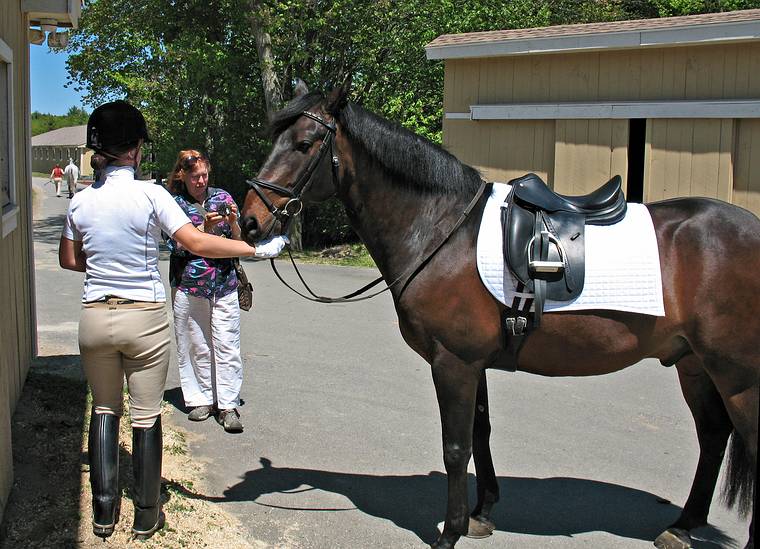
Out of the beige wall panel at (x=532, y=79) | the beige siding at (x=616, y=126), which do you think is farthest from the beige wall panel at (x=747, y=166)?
the beige wall panel at (x=532, y=79)

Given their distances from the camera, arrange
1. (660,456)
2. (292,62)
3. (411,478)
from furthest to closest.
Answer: (292,62) → (660,456) → (411,478)

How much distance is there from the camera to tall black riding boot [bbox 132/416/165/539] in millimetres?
3699

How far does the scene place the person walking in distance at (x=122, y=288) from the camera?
357cm

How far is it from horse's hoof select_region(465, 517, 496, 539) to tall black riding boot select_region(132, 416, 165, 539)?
5.37 feet

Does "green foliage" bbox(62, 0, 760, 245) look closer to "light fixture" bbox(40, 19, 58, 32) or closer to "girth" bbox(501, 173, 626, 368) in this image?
"light fixture" bbox(40, 19, 58, 32)

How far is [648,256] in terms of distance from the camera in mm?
3863

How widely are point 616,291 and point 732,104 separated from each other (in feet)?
27.7

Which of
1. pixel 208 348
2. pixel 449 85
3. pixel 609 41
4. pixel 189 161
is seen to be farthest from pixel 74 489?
pixel 449 85

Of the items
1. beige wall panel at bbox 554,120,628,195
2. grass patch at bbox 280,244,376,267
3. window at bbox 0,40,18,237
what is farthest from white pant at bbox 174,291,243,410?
grass patch at bbox 280,244,376,267

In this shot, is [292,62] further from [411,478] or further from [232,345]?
[411,478]

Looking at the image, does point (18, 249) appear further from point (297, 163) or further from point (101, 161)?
point (297, 163)

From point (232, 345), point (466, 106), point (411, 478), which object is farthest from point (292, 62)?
point (411, 478)

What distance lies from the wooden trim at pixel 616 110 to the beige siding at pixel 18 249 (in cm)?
811

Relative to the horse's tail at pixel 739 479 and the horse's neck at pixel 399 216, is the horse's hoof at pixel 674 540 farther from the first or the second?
the horse's neck at pixel 399 216
